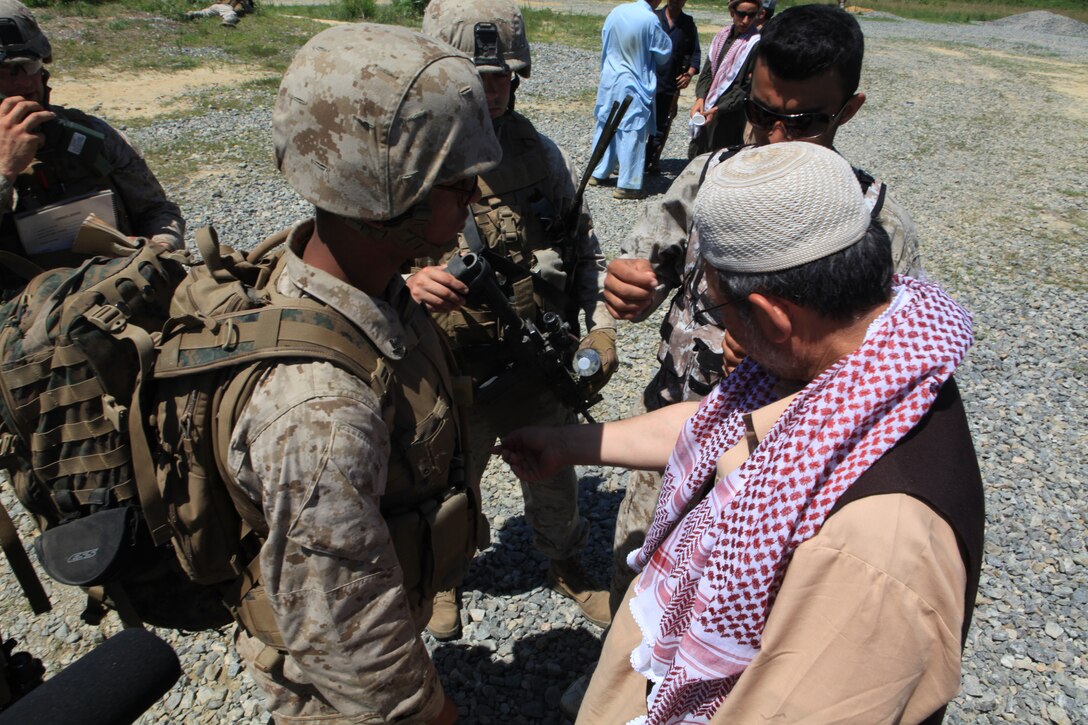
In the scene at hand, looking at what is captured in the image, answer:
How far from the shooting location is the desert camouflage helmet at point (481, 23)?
2.79 m

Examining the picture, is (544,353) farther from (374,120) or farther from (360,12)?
(360,12)

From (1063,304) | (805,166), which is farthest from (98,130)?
(1063,304)

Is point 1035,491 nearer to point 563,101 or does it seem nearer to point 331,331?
point 331,331

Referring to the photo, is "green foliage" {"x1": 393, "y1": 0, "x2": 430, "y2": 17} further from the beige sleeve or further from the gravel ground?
the beige sleeve

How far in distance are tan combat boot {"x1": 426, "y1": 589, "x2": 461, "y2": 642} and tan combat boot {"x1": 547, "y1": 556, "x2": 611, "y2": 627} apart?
53cm

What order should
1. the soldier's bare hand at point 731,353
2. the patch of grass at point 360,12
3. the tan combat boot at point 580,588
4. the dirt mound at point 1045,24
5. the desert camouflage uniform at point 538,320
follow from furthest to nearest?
the dirt mound at point 1045,24, the patch of grass at point 360,12, the tan combat boot at point 580,588, the desert camouflage uniform at point 538,320, the soldier's bare hand at point 731,353

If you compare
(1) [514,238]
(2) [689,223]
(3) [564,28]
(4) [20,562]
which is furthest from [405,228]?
(3) [564,28]

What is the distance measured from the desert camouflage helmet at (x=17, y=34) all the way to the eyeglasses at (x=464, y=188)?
257cm

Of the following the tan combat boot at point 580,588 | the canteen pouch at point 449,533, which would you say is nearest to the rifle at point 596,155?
the canteen pouch at point 449,533

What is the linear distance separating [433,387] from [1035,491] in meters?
4.39

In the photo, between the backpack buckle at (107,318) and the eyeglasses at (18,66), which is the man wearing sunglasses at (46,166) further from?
the backpack buckle at (107,318)

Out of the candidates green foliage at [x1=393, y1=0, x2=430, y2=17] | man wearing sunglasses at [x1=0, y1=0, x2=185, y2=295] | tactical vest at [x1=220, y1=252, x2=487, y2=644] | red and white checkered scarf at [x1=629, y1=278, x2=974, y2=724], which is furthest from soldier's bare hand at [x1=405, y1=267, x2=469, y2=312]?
green foliage at [x1=393, y1=0, x2=430, y2=17]

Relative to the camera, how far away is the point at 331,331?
1.62m

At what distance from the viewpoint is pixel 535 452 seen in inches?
93.4
